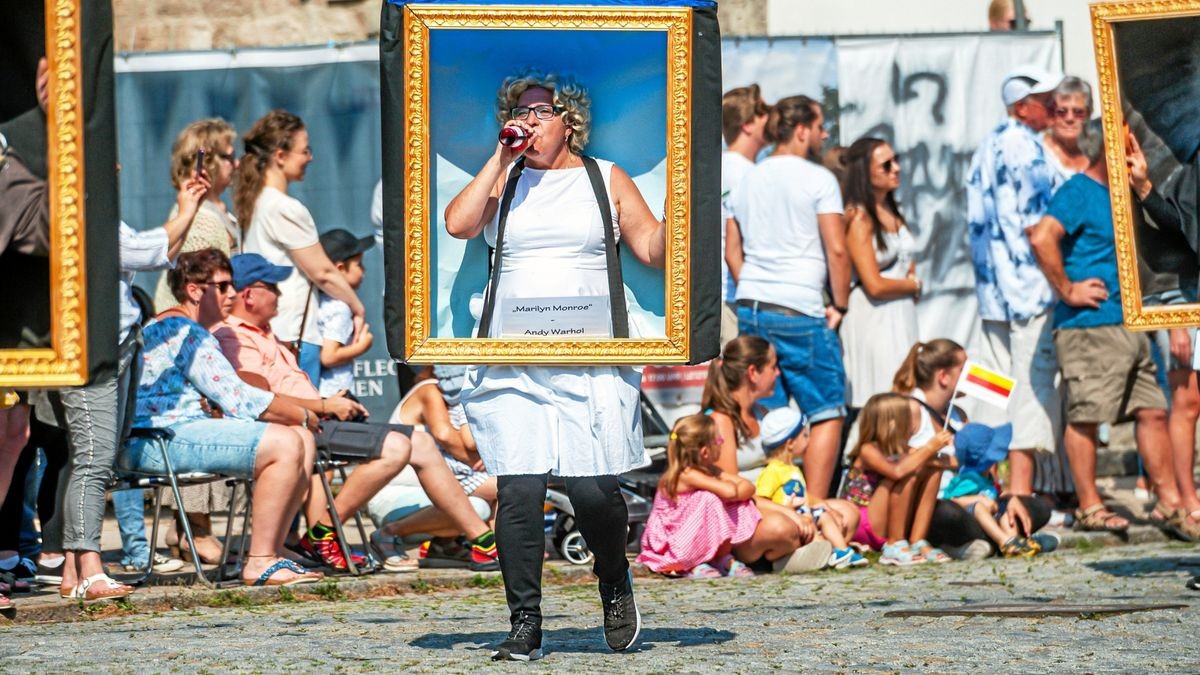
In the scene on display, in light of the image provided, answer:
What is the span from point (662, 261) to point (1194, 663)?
2.20 m

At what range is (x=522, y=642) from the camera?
7152mm

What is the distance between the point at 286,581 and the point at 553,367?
2869 millimetres

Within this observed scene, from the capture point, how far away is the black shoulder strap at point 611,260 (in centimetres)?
746

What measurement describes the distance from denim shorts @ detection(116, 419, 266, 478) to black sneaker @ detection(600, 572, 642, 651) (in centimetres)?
293

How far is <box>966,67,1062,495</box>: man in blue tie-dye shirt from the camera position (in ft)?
41.4

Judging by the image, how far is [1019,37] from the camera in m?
13.5

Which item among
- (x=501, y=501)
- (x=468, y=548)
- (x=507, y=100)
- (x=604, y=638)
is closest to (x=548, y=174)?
(x=507, y=100)

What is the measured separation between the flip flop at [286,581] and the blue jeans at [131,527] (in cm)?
88

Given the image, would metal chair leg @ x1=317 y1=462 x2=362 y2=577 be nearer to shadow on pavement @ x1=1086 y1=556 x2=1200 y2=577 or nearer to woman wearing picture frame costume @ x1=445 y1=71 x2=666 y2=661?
woman wearing picture frame costume @ x1=445 y1=71 x2=666 y2=661

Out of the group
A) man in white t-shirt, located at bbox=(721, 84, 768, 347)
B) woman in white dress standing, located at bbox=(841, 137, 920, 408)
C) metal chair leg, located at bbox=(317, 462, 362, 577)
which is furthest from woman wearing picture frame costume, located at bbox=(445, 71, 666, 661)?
woman in white dress standing, located at bbox=(841, 137, 920, 408)

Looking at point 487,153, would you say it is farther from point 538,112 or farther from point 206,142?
point 206,142

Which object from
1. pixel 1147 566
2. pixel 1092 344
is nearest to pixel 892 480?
pixel 1147 566

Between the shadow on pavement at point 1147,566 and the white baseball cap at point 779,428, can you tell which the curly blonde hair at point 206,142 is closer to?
the white baseball cap at point 779,428

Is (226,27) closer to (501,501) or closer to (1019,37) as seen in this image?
(1019,37)
